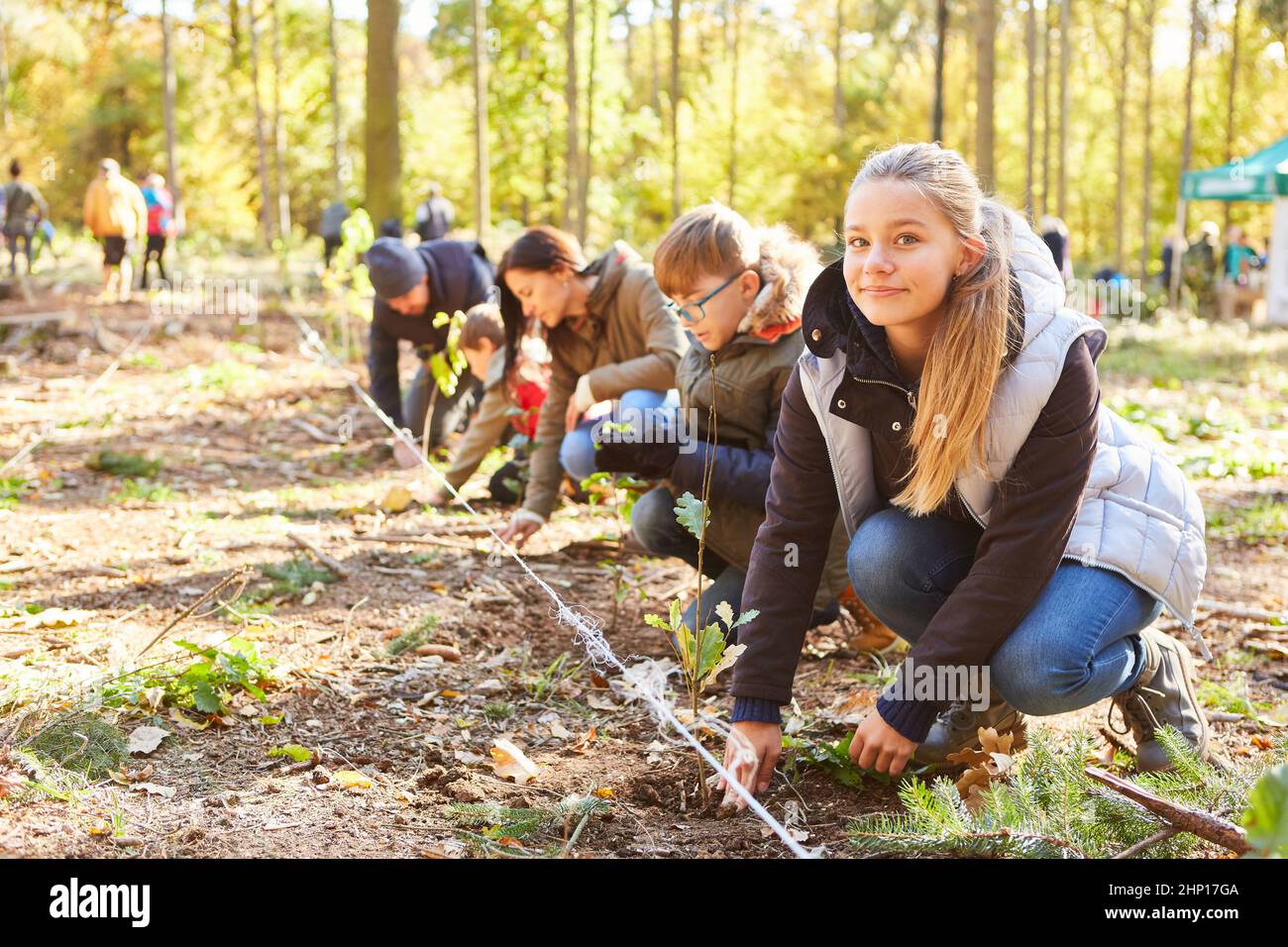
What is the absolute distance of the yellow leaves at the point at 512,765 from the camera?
251 cm

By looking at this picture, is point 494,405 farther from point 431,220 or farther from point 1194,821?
point 431,220

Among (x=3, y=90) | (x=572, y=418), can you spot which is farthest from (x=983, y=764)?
(x=3, y=90)

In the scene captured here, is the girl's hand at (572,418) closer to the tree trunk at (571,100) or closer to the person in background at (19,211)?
the tree trunk at (571,100)

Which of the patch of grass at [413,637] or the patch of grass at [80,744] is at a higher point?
the patch of grass at [80,744]

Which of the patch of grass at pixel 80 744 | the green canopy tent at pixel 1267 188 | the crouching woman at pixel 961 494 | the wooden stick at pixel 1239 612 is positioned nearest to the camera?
the crouching woman at pixel 961 494

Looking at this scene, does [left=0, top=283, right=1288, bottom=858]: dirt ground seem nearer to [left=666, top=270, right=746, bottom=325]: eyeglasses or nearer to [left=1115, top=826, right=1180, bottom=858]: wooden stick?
Result: [left=1115, top=826, right=1180, bottom=858]: wooden stick

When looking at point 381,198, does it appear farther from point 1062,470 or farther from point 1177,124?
point 1177,124

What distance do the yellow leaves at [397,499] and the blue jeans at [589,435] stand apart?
1282mm

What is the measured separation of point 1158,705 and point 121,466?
16.1 ft

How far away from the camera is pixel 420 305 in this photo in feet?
20.1

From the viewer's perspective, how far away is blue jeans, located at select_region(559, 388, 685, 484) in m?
3.85

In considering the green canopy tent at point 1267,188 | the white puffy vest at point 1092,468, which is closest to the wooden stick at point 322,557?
the white puffy vest at point 1092,468

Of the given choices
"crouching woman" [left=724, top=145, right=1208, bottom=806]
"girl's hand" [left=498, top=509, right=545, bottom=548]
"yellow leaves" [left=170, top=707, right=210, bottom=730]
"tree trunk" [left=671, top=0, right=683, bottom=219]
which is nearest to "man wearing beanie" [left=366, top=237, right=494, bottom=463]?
"girl's hand" [left=498, top=509, right=545, bottom=548]
